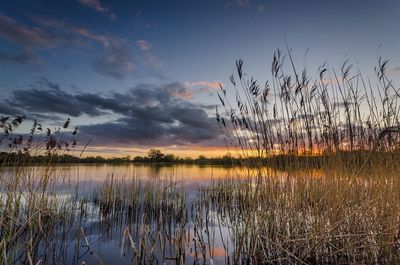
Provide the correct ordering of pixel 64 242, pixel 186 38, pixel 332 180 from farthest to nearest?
pixel 186 38 → pixel 64 242 → pixel 332 180

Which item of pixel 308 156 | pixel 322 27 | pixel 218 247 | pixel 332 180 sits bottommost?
pixel 218 247

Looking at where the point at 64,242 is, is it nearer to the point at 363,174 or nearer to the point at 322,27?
the point at 363,174

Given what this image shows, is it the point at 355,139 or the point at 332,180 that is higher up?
the point at 355,139

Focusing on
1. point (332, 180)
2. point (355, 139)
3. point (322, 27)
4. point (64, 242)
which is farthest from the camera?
point (322, 27)

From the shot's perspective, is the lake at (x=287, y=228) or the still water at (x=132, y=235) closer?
the lake at (x=287, y=228)

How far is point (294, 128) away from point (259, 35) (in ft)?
16.0

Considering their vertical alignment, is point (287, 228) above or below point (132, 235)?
above

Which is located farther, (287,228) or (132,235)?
(132,235)

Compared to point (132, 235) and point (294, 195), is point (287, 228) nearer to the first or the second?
point (294, 195)

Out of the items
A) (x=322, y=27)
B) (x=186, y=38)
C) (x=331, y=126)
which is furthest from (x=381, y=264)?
(x=186, y=38)

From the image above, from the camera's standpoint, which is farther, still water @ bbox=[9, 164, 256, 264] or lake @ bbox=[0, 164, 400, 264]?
still water @ bbox=[9, 164, 256, 264]

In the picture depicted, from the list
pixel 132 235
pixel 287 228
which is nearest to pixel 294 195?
pixel 287 228

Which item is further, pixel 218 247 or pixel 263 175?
pixel 218 247

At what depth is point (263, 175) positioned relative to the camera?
4406 mm
